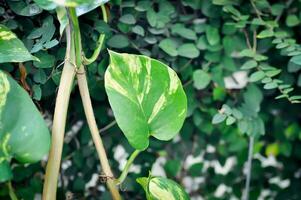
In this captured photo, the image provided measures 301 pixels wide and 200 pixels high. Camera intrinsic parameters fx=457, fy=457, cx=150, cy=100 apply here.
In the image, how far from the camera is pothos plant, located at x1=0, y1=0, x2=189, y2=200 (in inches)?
25.0

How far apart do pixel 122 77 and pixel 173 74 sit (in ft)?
0.27

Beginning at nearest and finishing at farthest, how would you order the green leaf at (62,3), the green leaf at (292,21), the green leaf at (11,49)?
the green leaf at (62,3) → the green leaf at (11,49) → the green leaf at (292,21)

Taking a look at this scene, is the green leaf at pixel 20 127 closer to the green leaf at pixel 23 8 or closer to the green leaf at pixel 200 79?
the green leaf at pixel 23 8

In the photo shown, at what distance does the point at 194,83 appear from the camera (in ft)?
3.17

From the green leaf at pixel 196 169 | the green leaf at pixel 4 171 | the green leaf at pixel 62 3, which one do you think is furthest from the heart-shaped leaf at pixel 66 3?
the green leaf at pixel 196 169

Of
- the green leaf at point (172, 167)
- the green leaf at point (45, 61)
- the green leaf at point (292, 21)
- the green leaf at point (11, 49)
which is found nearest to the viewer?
the green leaf at point (11, 49)

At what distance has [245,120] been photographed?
0.94 metres

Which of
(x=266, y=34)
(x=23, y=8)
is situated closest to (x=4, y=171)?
(x=23, y=8)

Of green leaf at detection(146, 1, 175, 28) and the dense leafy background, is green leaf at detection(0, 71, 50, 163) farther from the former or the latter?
green leaf at detection(146, 1, 175, 28)

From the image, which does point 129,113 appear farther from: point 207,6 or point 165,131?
point 207,6

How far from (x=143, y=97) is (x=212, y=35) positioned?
1.09ft

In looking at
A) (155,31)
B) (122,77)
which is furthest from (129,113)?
(155,31)

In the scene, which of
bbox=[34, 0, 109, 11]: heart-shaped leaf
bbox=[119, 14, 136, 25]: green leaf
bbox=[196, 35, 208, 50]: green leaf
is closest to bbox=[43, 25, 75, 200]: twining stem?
bbox=[34, 0, 109, 11]: heart-shaped leaf

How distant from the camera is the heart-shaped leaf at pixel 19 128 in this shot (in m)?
0.63
